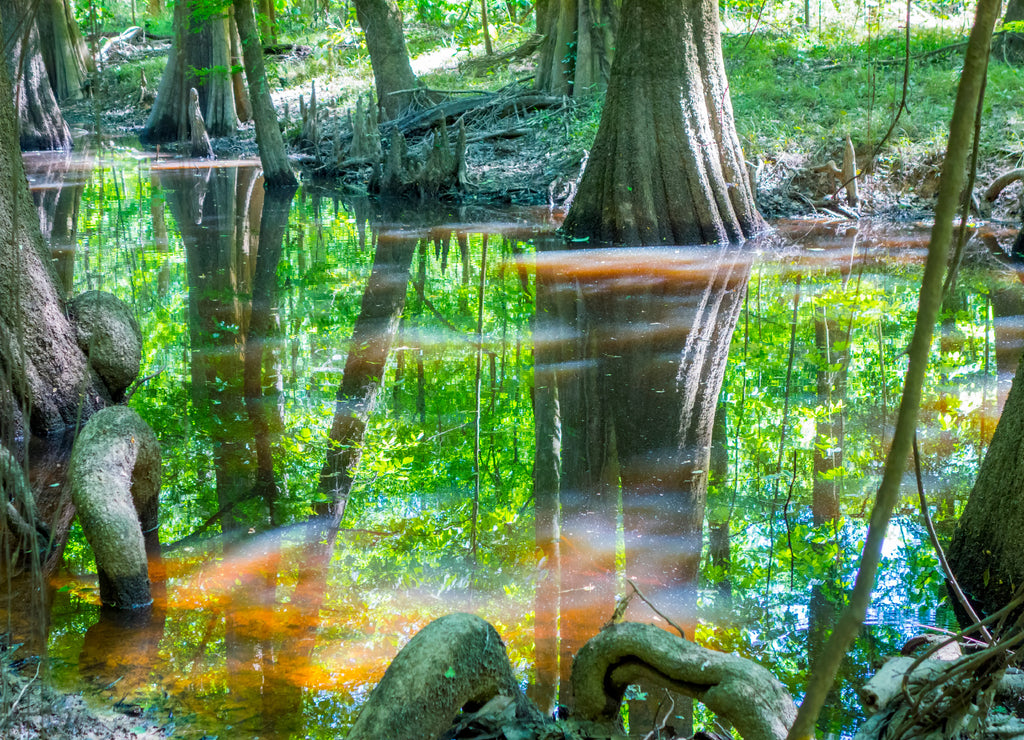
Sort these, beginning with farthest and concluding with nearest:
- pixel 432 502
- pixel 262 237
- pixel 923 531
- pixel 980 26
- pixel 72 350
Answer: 1. pixel 262 237
2. pixel 72 350
3. pixel 432 502
4. pixel 923 531
5. pixel 980 26

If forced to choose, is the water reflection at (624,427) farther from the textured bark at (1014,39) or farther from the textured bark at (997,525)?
the textured bark at (1014,39)

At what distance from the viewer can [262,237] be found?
13211mm

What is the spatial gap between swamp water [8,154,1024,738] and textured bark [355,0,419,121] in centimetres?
1063

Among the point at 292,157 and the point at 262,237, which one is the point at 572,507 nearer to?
the point at 262,237

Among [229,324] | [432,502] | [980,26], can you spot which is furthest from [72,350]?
[980,26]

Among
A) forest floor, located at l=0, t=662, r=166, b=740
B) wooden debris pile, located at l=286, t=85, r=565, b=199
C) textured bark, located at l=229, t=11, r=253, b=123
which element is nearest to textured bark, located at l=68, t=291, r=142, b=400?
forest floor, located at l=0, t=662, r=166, b=740

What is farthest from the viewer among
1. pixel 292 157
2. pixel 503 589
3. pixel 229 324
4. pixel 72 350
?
pixel 292 157

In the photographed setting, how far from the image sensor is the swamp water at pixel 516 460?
389cm

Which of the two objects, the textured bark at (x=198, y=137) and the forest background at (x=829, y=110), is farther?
the textured bark at (x=198, y=137)

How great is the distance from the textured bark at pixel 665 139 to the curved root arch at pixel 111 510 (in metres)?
8.59

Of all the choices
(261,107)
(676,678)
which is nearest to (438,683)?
(676,678)

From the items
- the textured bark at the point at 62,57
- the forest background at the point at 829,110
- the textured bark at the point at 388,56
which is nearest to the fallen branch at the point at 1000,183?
the forest background at the point at 829,110

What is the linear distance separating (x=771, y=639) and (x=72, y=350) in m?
4.97

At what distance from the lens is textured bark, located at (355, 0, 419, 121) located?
68.6 ft
